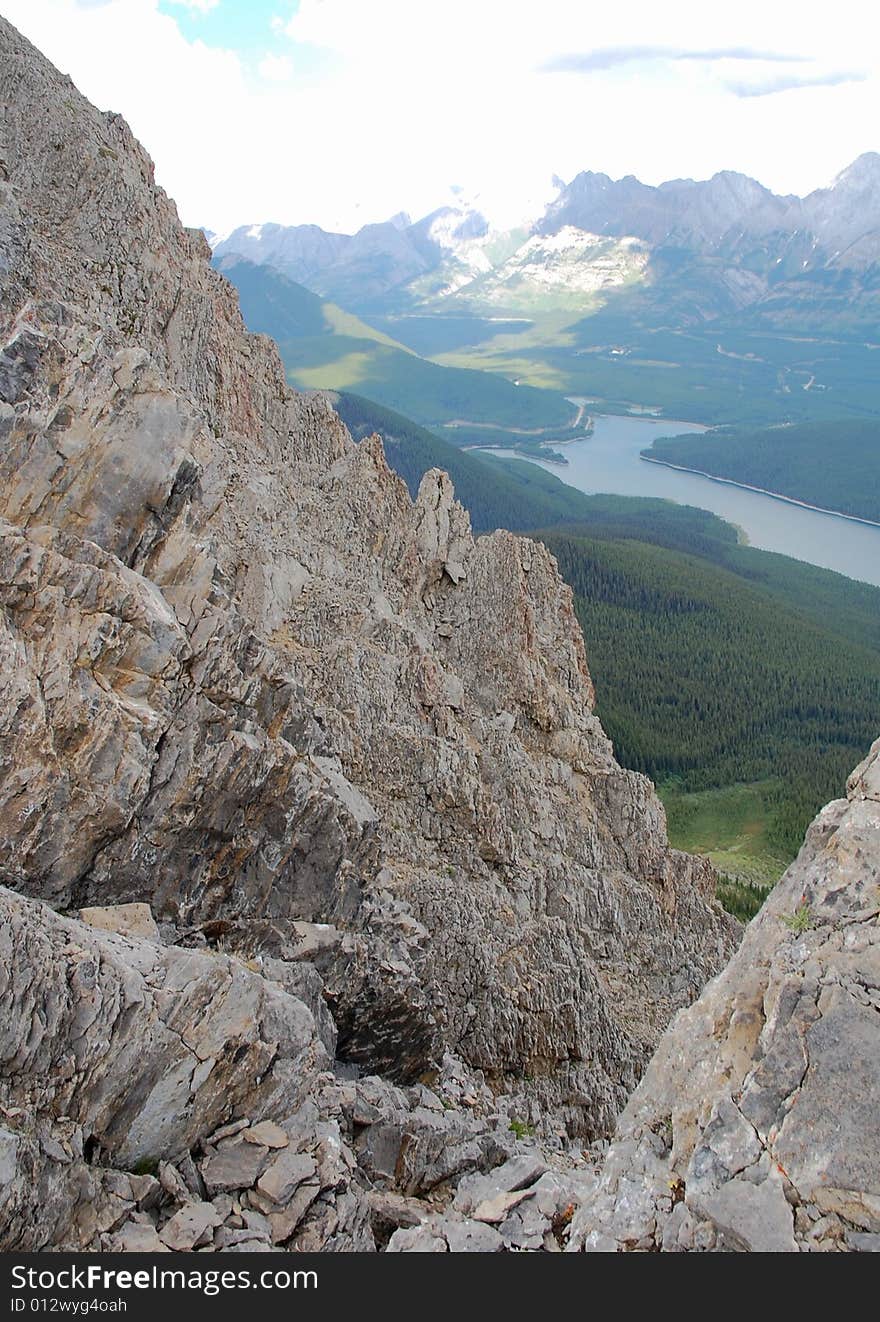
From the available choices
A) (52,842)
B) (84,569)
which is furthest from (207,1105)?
(84,569)

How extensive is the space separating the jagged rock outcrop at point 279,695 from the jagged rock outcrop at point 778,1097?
11021mm

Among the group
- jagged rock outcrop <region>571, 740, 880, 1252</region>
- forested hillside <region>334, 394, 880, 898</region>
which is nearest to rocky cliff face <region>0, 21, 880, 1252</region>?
jagged rock outcrop <region>571, 740, 880, 1252</region>

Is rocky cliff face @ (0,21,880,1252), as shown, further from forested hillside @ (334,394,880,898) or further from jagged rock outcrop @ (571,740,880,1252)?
forested hillside @ (334,394,880,898)

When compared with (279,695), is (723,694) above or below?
above

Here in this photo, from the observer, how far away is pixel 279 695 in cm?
3030

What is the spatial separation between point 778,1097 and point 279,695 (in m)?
18.4

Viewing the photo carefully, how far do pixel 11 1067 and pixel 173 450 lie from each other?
1756 centimetres

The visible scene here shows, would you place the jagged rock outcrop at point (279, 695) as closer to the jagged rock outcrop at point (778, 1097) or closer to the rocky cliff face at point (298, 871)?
the rocky cliff face at point (298, 871)

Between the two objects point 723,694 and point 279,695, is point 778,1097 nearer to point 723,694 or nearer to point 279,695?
point 279,695

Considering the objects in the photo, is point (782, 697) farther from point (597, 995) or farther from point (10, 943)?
point (10, 943)

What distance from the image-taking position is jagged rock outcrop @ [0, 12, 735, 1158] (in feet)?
83.8

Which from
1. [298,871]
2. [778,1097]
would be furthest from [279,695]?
[778,1097]

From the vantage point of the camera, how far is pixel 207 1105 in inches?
821

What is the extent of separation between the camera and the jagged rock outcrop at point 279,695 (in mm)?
25547
